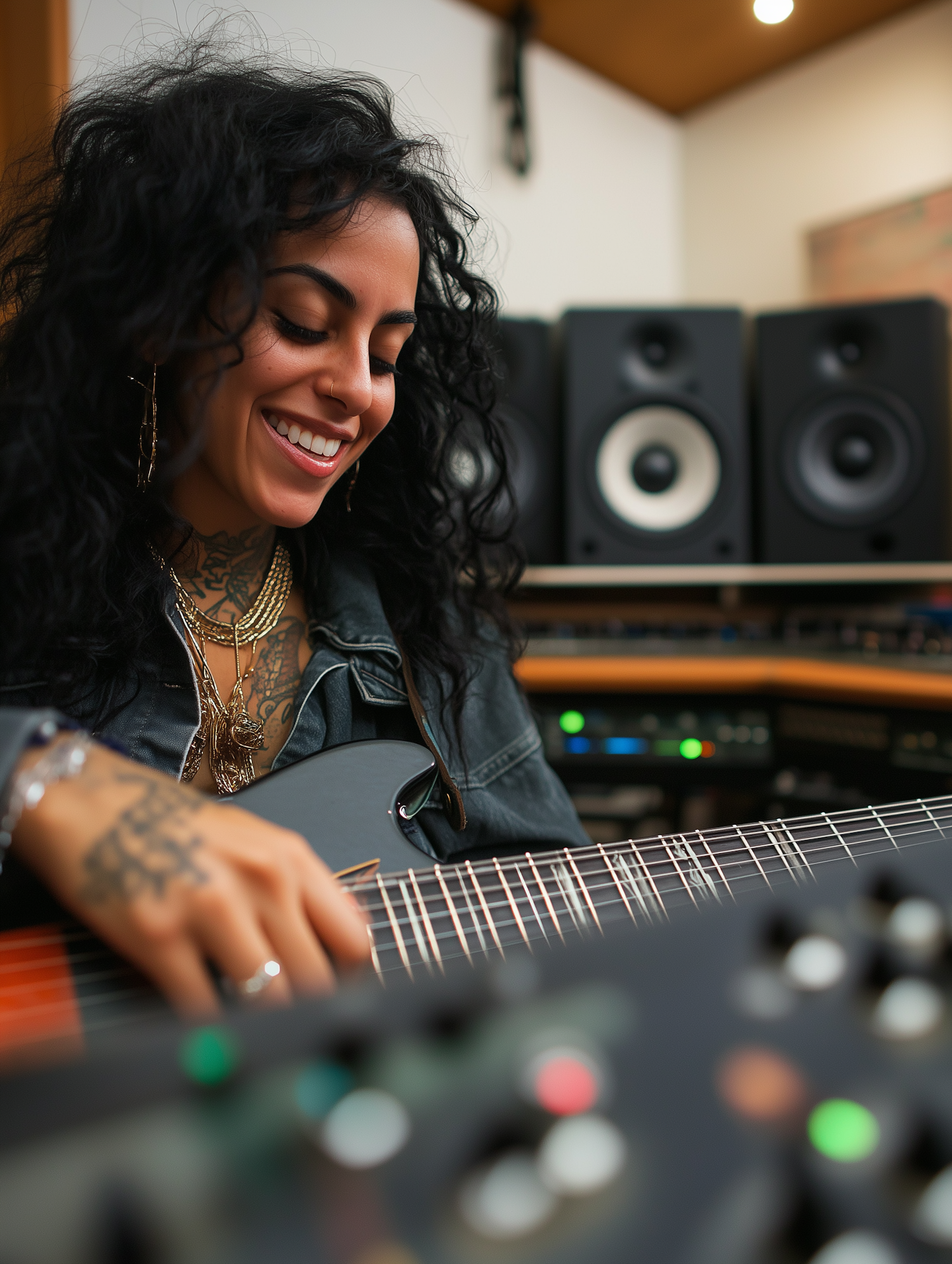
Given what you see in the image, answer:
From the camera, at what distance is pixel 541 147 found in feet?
7.76

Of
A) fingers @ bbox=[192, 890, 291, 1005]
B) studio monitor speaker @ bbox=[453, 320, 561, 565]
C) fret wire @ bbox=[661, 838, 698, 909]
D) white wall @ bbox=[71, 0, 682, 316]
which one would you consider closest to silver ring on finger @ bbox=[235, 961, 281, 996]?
fingers @ bbox=[192, 890, 291, 1005]

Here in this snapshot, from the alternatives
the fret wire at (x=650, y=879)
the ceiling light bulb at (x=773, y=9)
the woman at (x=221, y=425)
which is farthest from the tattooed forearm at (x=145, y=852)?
the ceiling light bulb at (x=773, y=9)

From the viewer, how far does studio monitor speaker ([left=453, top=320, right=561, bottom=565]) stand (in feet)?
6.44

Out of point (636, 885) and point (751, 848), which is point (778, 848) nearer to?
point (751, 848)

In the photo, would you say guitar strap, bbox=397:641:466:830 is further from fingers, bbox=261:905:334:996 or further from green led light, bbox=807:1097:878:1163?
green led light, bbox=807:1097:878:1163

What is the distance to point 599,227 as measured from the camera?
2.51m

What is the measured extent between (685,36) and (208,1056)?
278 cm

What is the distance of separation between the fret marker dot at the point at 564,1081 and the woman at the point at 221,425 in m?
0.51

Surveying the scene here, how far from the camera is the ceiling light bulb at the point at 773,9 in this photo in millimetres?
1015

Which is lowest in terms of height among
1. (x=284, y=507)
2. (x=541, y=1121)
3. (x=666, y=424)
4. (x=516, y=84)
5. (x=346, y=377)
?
(x=541, y=1121)

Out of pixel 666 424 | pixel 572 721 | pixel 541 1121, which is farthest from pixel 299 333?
pixel 666 424

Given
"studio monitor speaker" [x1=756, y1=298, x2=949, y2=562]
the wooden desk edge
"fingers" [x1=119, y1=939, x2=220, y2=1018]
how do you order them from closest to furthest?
"fingers" [x1=119, y1=939, x2=220, y2=1018] → the wooden desk edge → "studio monitor speaker" [x1=756, y1=298, x2=949, y2=562]

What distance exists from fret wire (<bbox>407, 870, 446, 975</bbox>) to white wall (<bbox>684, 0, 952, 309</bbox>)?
2.39 m

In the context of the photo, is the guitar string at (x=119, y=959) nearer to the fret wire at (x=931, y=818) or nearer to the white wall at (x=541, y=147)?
the fret wire at (x=931, y=818)
